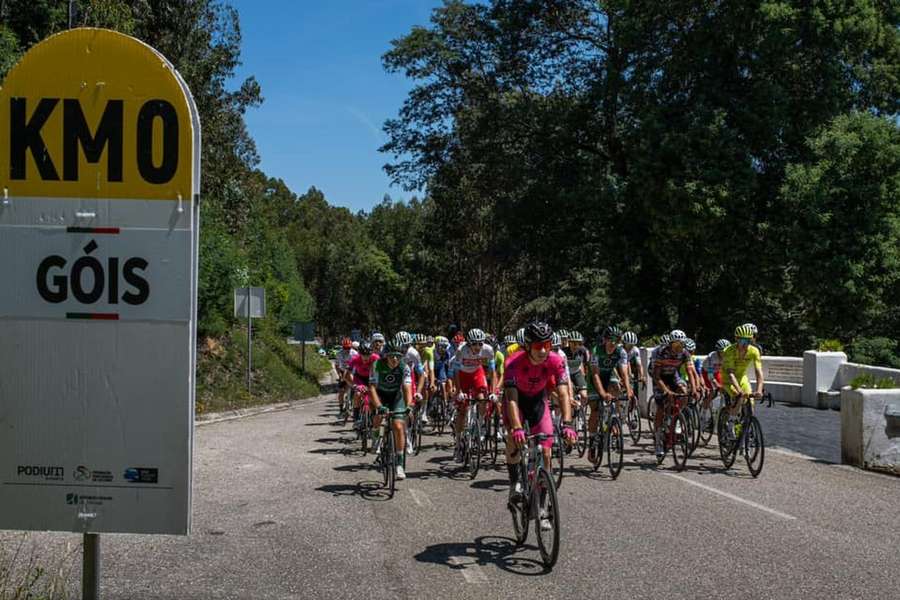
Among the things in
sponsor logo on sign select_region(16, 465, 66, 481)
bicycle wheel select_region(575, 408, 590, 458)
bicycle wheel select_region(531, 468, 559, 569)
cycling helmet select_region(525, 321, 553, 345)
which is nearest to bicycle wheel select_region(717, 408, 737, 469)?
bicycle wheel select_region(575, 408, 590, 458)

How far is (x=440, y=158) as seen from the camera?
39.5 metres

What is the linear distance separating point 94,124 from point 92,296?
73 centimetres

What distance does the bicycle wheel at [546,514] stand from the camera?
6820mm

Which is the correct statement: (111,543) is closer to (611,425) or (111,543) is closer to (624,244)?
(611,425)

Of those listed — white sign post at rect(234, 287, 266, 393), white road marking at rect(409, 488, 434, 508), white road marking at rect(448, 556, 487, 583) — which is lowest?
white road marking at rect(409, 488, 434, 508)

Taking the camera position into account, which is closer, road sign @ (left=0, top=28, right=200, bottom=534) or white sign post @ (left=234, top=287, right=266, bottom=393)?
road sign @ (left=0, top=28, right=200, bottom=534)

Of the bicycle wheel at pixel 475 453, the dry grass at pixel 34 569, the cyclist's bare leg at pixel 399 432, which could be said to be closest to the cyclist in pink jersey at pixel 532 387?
the cyclist's bare leg at pixel 399 432

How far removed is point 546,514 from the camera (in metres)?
7.03

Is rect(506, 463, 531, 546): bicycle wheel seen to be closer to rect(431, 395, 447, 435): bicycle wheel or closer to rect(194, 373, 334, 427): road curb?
rect(431, 395, 447, 435): bicycle wheel

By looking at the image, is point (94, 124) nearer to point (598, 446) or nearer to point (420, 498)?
point (420, 498)

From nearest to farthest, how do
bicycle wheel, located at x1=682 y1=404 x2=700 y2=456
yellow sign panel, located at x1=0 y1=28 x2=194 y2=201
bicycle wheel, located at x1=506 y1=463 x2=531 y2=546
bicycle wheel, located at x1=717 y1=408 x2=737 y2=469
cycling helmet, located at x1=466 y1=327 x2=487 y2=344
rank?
1. yellow sign panel, located at x1=0 y1=28 x2=194 y2=201
2. bicycle wheel, located at x1=506 y1=463 x2=531 y2=546
3. cycling helmet, located at x1=466 y1=327 x2=487 y2=344
4. bicycle wheel, located at x1=717 y1=408 x2=737 y2=469
5. bicycle wheel, located at x1=682 y1=404 x2=700 y2=456

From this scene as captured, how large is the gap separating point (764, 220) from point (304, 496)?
19.6 metres

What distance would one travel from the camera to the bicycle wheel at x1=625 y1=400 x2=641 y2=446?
16484mm

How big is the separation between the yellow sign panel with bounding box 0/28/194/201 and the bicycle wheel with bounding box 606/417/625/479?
9232mm
